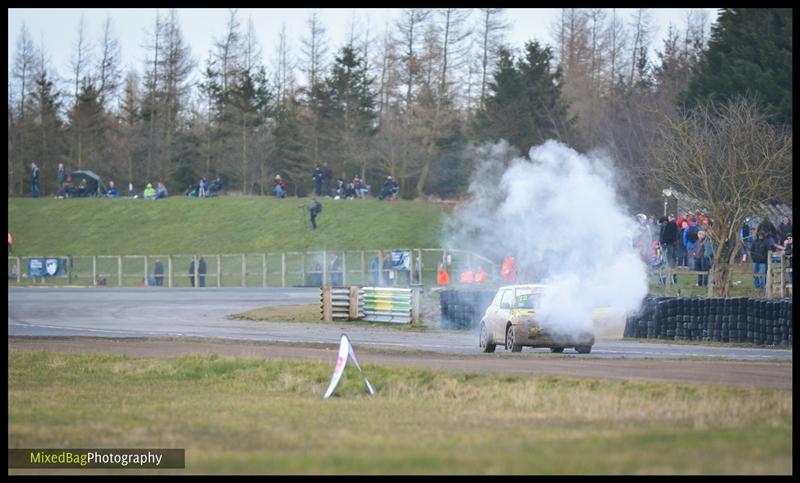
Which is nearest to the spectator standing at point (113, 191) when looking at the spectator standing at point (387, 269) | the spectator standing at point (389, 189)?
the spectator standing at point (389, 189)

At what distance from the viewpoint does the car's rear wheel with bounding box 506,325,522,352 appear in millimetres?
25438

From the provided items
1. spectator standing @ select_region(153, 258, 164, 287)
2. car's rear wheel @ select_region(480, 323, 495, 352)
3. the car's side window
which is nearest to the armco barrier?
car's rear wheel @ select_region(480, 323, 495, 352)

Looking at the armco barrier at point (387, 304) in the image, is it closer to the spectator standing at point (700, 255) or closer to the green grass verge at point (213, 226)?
the spectator standing at point (700, 255)

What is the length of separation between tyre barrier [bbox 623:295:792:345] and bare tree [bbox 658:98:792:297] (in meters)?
4.59

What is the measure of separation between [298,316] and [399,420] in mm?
25499

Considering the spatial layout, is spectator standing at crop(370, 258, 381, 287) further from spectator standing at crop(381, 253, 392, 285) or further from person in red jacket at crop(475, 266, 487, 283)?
person in red jacket at crop(475, 266, 487, 283)

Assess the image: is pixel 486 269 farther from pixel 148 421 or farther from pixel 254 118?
pixel 254 118

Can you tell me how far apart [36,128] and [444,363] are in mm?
76974

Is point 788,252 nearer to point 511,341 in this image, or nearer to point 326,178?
point 511,341

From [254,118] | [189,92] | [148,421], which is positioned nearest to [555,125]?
[254,118]

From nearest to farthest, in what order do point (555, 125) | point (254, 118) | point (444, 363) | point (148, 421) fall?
point (148, 421) → point (444, 363) → point (555, 125) → point (254, 118)

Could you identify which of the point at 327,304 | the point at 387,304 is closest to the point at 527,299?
the point at 387,304

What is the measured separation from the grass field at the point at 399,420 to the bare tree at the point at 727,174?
634 inches

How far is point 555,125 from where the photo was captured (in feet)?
221
